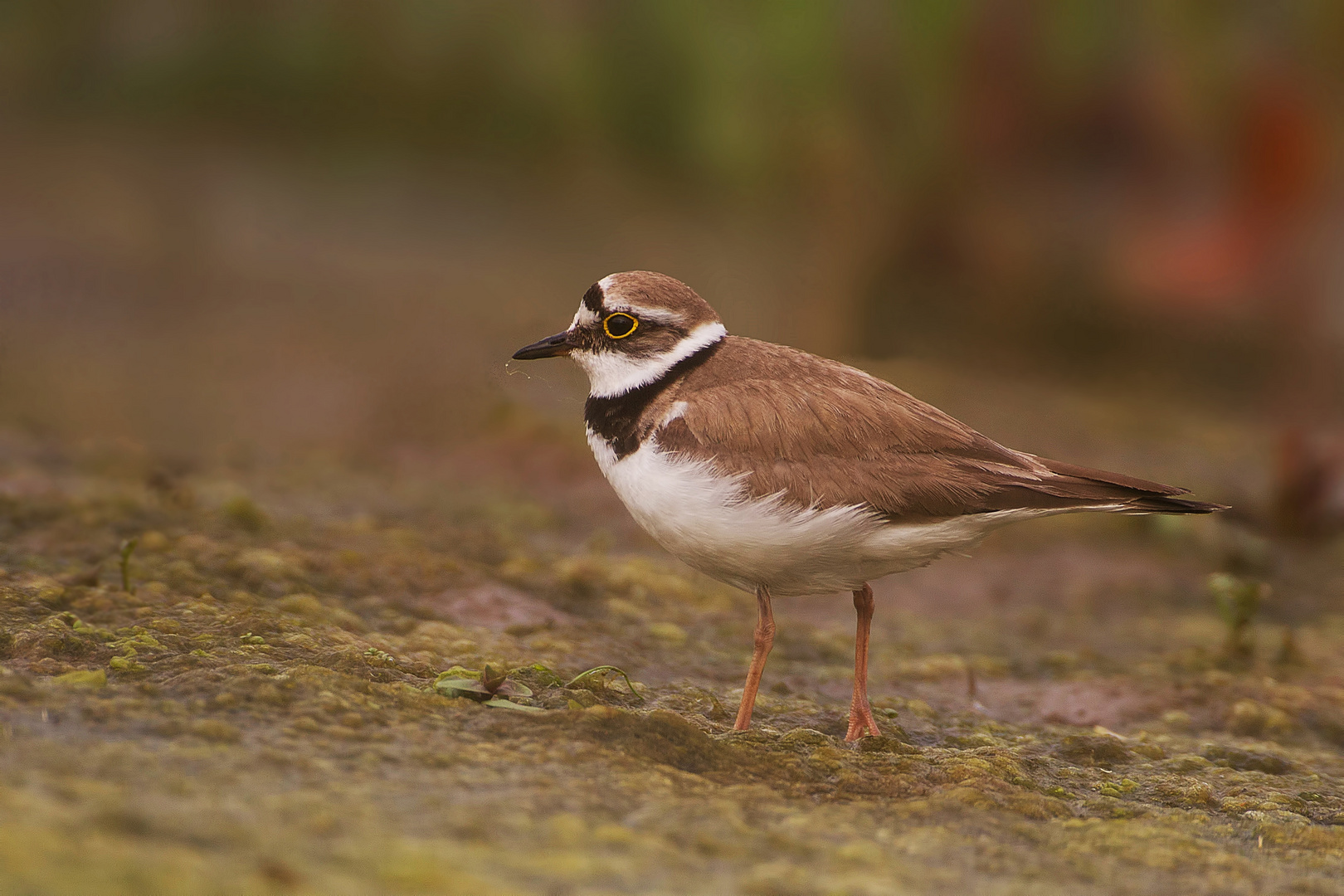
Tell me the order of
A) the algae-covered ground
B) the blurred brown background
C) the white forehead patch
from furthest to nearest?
1. the blurred brown background
2. the white forehead patch
3. the algae-covered ground

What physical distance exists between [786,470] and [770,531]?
223mm

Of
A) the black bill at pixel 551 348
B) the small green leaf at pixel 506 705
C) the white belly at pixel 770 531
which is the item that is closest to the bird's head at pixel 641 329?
the black bill at pixel 551 348

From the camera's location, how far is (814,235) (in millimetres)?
10219

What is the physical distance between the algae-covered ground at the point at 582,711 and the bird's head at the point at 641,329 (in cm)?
114

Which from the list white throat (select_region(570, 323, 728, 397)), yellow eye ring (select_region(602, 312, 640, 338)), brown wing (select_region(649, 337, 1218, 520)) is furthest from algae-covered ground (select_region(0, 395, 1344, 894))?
yellow eye ring (select_region(602, 312, 640, 338))

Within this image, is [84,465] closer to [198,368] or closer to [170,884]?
[198,368]

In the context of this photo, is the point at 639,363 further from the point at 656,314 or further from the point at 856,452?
the point at 856,452

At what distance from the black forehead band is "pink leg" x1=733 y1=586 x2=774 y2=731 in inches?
46.8

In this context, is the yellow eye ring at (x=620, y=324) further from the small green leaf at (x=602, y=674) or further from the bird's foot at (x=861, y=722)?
the bird's foot at (x=861, y=722)

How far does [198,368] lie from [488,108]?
451cm

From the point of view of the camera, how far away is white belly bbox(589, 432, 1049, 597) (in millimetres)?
4113

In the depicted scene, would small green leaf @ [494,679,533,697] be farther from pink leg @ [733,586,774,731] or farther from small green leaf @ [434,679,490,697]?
pink leg @ [733,586,774,731]

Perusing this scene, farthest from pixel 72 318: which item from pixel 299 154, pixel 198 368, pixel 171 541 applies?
pixel 171 541

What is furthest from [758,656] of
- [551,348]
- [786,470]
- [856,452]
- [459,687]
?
[551,348]
